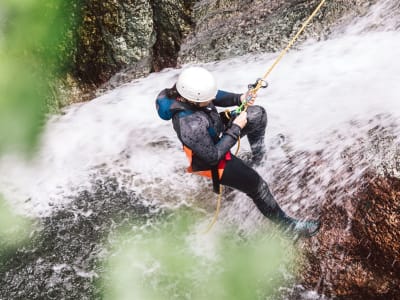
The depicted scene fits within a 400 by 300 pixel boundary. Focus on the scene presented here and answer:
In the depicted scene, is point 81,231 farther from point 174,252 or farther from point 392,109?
point 392,109

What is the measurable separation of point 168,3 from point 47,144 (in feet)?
9.53

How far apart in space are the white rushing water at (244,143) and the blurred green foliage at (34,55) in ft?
2.23

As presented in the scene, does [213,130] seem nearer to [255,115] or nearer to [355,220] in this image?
[255,115]

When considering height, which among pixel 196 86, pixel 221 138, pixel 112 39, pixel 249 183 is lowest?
pixel 249 183

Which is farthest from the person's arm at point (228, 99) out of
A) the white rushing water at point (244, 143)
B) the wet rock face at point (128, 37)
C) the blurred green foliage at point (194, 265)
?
the wet rock face at point (128, 37)

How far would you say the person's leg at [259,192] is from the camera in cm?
404

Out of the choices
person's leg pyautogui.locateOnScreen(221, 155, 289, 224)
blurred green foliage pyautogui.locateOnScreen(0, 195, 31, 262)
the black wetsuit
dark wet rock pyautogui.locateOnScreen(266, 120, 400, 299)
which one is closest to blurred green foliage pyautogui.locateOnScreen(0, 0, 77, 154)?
blurred green foliage pyautogui.locateOnScreen(0, 195, 31, 262)

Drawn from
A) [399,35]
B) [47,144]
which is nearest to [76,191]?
[47,144]

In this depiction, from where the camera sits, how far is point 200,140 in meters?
3.64

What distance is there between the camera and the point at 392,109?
14.8ft

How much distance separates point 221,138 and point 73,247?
232 cm

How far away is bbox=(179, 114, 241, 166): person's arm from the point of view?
3.63 metres

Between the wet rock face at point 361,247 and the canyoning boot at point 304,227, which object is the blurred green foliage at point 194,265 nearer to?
the canyoning boot at point 304,227

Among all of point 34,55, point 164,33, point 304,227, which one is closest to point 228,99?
point 304,227
